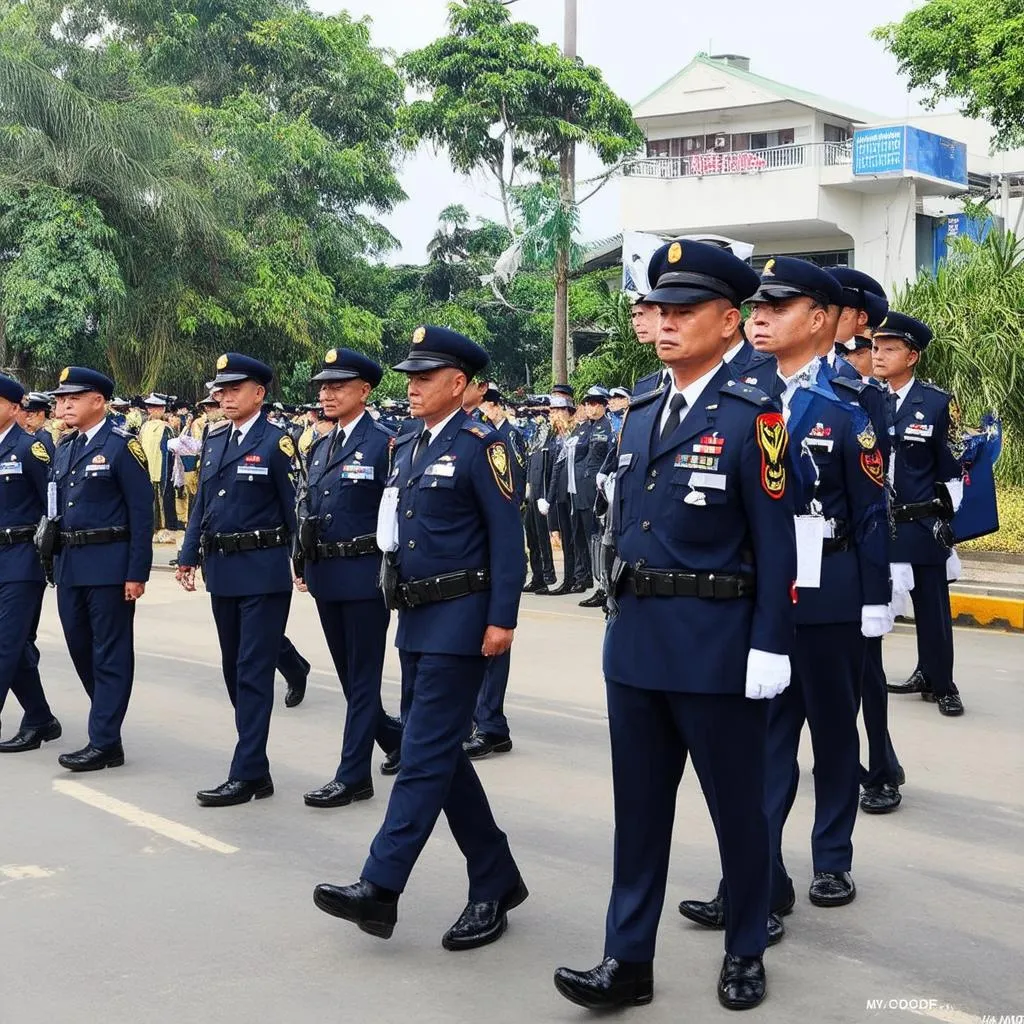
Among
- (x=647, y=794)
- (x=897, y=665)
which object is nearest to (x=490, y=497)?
(x=647, y=794)

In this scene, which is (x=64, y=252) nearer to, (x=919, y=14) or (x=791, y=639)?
(x=919, y=14)

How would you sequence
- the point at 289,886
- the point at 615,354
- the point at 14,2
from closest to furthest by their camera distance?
the point at 289,886 < the point at 615,354 < the point at 14,2

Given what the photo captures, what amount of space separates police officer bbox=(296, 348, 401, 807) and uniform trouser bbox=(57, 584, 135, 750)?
1.24 metres

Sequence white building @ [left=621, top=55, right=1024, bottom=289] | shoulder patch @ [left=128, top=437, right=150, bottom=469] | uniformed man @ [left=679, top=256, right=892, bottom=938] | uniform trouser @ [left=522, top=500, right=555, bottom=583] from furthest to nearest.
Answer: white building @ [left=621, top=55, right=1024, bottom=289] → uniform trouser @ [left=522, top=500, right=555, bottom=583] → shoulder patch @ [left=128, top=437, right=150, bottom=469] → uniformed man @ [left=679, top=256, right=892, bottom=938]

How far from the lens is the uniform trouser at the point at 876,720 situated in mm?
6018

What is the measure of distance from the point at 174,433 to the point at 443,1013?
18664 mm

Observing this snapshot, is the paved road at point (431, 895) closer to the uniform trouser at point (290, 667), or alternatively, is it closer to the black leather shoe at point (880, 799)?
the black leather shoe at point (880, 799)

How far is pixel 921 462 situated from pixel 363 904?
14.4ft

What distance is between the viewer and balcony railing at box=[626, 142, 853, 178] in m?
38.4

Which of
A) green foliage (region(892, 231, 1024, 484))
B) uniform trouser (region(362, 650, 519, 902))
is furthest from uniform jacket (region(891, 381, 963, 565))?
green foliage (region(892, 231, 1024, 484))

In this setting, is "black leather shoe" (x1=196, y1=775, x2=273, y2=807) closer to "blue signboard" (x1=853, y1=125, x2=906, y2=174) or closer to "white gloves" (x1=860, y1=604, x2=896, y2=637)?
"white gloves" (x1=860, y1=604, x2=896, y2=637)

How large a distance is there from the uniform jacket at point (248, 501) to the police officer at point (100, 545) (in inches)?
20.0

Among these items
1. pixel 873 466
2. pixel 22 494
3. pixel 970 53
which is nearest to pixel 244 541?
pixel 22 494

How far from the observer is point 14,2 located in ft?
104
